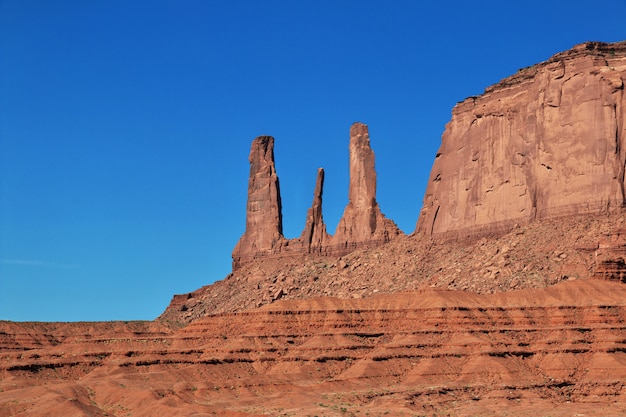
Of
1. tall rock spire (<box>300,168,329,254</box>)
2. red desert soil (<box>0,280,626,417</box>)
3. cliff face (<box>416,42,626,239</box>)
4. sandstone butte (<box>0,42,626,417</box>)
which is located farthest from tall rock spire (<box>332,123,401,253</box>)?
red desert soil (<box>0,280,626,417</box>)

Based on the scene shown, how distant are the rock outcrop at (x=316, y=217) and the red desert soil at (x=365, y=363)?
4295cm

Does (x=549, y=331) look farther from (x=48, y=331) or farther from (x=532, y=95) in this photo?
(x=48, y=331)

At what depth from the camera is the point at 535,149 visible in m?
131

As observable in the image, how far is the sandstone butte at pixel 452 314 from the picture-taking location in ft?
299

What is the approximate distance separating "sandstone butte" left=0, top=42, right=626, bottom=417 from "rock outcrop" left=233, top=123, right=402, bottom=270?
1.46 feet

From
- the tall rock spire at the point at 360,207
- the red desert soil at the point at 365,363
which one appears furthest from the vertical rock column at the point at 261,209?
the red desert soil at the point at 365,363

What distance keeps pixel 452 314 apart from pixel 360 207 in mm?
54616

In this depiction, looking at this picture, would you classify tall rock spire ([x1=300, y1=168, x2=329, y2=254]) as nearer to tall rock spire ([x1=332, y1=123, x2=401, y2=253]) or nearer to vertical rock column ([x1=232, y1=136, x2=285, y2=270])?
tall rock spire ([x1=332, y1=123, x2=401, y2=253])

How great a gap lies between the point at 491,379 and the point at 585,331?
1019 cm

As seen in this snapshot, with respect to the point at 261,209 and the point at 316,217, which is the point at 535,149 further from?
the point at 261,209

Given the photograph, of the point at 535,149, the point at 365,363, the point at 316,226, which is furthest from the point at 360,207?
the point at 365,363

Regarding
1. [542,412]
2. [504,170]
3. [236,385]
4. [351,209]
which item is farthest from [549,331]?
[351,209]

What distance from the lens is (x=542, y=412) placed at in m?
85.5

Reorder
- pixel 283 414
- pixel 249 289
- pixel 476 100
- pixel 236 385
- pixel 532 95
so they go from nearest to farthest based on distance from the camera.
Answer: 1. pixel 283 414
2. pixel 236 385
3. pixel 532 95
4. pixel 476 100
5. pixel 249 289
